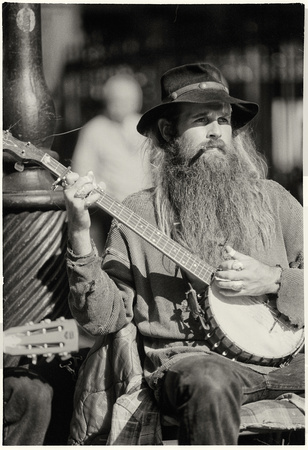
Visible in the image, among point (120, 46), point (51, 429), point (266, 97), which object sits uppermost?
point (120, 46)

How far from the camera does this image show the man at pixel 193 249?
10.7 feet

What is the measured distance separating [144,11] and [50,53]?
582mm

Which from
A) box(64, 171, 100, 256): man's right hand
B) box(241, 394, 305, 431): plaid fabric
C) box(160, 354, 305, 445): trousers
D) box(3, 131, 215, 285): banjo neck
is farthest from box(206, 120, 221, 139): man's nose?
box(241, 394, 305, 431): plaid fabric

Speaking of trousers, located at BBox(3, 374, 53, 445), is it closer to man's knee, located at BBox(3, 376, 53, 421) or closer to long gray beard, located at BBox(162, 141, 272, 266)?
man's knee, located at BBox(3, 376, 53, 421)

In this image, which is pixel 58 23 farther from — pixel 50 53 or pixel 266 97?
pixel 266 97

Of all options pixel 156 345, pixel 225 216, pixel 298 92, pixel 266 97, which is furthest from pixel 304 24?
pixel 156 345

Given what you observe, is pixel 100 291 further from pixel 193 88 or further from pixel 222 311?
pixel 193 88

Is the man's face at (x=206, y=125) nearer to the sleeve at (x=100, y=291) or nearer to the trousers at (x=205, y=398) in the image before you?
the sleeve at (x=100, y=291)

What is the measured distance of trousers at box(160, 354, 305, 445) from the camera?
2.91 m

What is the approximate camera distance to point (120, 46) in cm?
431

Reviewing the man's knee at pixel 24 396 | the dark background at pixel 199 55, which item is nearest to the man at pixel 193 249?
the dark background at pixel 199 55

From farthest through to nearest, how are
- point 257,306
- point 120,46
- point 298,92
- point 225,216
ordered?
point 120,46 < point 298,92 < point 225,216 < point 257,306

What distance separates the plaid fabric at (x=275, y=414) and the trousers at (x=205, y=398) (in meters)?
0.11

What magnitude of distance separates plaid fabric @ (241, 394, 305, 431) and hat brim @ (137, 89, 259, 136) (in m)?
1.40
